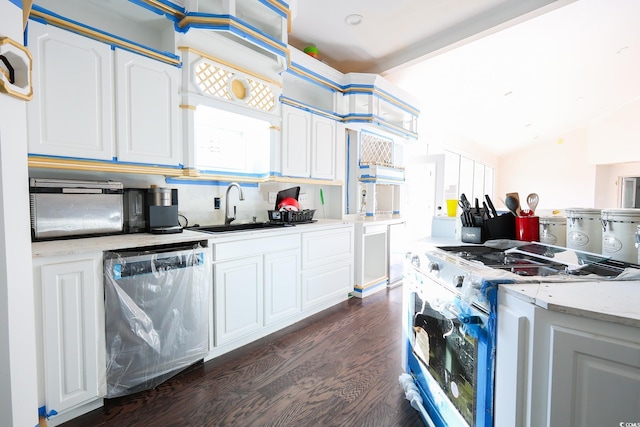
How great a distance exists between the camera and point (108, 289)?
1.57 metres

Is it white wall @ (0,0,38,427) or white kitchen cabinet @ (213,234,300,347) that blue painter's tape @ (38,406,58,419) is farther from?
white kitchen cabinet @ (213,234,300,347)

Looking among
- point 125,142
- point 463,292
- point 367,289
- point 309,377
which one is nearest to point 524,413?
point 463,292

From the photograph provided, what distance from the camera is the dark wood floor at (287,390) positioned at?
156cm

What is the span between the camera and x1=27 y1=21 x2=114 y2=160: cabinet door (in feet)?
5.01

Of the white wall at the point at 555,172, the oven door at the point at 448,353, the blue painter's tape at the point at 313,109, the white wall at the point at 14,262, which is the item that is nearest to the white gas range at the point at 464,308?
the oven door at the point at 448,353

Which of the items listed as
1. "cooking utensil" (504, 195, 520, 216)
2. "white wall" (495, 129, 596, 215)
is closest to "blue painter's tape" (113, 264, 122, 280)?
"cooking utensil" (504, 195, 520, 216)

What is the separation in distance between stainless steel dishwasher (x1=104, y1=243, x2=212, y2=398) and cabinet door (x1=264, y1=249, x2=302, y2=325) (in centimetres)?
53

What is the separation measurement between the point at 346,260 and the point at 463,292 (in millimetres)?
2216

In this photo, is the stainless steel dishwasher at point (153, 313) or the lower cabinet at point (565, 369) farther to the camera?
the stainless steel dishwasher at point (153, 313)

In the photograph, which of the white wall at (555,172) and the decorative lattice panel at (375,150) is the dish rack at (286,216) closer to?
the decorative lattice panel at (375,150)

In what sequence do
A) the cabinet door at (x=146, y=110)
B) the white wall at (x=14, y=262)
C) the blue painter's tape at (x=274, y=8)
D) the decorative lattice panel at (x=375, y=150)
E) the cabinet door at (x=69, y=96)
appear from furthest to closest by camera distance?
the decorative lattice panel at (x=375, y=150), the blue painter's tape at (x=274, y=8), the cabinet door at (x=146, y=110), the cabinet door at (x=69, y=96), the white wall at (x=14, y=262)

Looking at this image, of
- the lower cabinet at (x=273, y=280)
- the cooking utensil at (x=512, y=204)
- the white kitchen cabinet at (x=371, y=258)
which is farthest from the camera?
the white kitchen cabinet at (x=371, y=258)

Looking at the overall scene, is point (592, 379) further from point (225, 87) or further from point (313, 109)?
point (313, 109)

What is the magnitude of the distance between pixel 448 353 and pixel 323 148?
2.48 meters
